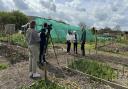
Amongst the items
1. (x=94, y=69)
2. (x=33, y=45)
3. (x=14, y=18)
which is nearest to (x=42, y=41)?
(x=33, y=45)

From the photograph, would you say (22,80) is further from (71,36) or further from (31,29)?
(71,36)

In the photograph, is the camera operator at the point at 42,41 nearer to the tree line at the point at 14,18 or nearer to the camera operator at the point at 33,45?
the camera operator at the point at 33,45

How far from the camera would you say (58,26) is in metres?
29.3

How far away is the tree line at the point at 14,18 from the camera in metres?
49.4

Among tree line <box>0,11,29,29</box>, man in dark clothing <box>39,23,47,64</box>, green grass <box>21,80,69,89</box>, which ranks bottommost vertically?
green grass <box>21,80,69,89</box>

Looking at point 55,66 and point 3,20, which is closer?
point 55,66

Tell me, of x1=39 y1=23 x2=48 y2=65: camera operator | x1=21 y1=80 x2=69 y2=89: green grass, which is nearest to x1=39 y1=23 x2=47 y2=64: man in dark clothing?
x1=39 y1=23 x2=48 y2=65: camera operator

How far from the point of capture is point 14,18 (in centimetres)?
5181

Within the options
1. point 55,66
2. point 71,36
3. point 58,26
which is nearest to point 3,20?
point 58,26

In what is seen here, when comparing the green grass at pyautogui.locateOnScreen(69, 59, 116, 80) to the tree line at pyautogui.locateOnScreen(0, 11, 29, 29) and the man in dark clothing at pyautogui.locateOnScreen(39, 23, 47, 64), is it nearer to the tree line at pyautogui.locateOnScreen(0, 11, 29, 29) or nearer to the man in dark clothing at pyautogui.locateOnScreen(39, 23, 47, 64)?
the man in dark clothing at pyautogui.locateOnScreen(39, 23, 47, 64)

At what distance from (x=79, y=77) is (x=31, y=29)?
2.40 metres

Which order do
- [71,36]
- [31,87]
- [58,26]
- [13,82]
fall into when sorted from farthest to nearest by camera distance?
[58,26] < [71,36] < [13,82] < [31,87]

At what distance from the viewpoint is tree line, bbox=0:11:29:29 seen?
49.4m

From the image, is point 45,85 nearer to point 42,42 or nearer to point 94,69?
point 94,69
